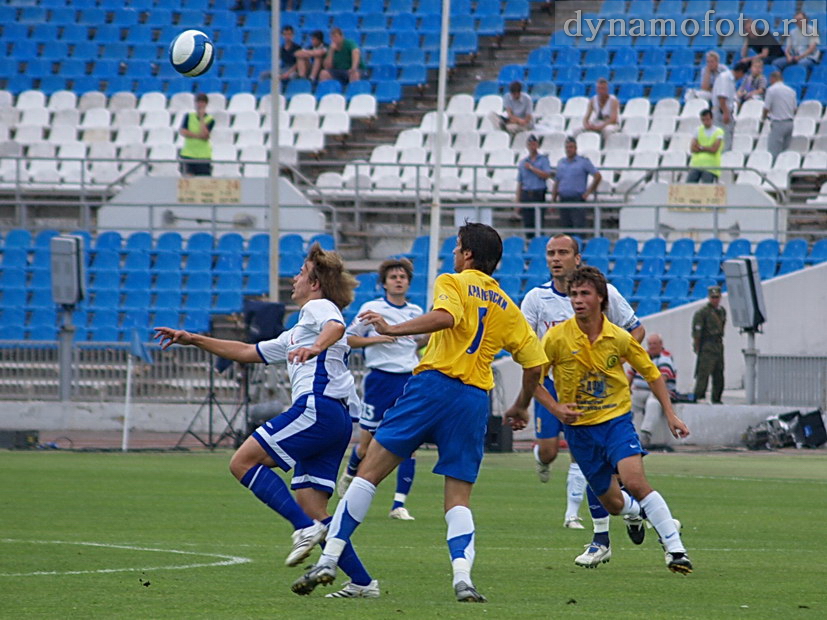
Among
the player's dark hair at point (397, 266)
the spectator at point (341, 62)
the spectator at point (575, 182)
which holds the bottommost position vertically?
the player's dark hair at point (397, 266)

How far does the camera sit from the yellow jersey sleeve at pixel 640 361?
9367 mm

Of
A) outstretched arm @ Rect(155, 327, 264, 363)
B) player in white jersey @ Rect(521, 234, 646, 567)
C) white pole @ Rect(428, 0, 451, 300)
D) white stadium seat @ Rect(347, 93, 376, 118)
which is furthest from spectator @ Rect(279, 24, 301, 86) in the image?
outstretched arm @ Rect(155, 327, 264, 363)

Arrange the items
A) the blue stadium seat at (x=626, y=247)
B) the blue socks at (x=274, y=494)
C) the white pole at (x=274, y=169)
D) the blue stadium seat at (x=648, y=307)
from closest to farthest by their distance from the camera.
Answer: the blue socks at (x=274, y=494)
the white pole at (x=274, y=169)
the blue stadium seat at (x=648, y=307)
the blue stadium seat at (x=626, y=247)

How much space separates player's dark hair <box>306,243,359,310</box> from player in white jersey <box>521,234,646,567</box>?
2.31 metres

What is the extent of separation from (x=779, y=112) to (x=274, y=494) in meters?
21.9

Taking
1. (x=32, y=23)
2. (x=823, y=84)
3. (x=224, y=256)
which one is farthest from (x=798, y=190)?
(x=32, y=23)

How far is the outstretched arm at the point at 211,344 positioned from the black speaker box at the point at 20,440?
1375 centimetres

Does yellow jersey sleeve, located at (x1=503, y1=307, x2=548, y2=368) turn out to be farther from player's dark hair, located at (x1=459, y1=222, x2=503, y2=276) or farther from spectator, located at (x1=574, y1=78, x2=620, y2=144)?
spectator, located at (x1=574, y1=78, x2=620, y2=144)

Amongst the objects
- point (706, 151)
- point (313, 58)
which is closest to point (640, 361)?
point (706, 151)

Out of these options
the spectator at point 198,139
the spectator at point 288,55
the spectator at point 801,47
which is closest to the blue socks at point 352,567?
the spectator at point 198,139

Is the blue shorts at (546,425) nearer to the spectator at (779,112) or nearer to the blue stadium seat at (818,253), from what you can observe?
the blue stadium seat at (818,253)

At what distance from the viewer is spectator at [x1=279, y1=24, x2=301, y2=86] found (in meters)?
33.9

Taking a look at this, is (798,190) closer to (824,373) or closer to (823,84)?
(823,84)

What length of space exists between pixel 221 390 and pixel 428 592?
15377 millimetres
